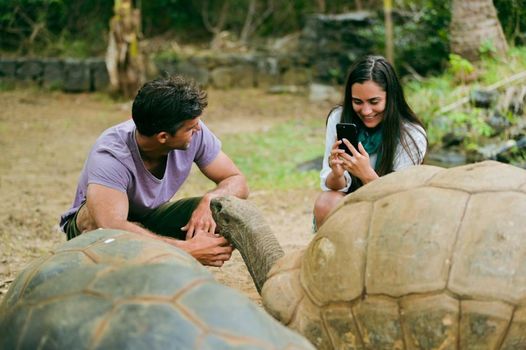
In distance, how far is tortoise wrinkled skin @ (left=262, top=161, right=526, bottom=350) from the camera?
2318 millimetres

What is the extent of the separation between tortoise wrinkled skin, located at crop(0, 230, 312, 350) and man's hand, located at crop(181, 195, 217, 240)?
1.22 meters

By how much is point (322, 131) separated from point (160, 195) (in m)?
5.06

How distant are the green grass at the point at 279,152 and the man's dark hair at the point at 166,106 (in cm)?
300

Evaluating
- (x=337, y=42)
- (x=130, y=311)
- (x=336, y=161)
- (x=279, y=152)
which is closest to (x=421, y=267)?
(x=130, y=311)

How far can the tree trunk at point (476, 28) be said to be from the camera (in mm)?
8008

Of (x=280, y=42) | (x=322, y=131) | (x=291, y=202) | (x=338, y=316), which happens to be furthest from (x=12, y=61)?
(x=338, y=316)

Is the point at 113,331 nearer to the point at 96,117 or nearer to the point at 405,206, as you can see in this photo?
the point at 405,206

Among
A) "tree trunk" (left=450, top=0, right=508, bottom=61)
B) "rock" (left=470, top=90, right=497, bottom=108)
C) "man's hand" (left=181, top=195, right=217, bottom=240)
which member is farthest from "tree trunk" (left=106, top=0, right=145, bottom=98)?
"man's hand" (left=181, top=195, right=217, bottom=240)

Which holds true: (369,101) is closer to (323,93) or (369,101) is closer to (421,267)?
(421,267)

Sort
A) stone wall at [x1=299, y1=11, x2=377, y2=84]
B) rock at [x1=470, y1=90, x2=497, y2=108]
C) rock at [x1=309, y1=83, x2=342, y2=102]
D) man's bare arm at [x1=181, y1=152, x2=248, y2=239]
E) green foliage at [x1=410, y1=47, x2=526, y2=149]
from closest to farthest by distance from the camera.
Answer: man's bare arm at [x1=181, y1=152, x2=248, y2=239] → green foliage at [x1=410, y1=47, x2=526, y2=149] → rock at [x1=470, y1=90, x2=497, y2=108] → rock at [x1=309, y1=83, x2=342, y2=102] → stone wall at [x1=299, y1=11, x2=377, y2=84]

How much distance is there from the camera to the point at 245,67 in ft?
38.3

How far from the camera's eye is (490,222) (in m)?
2.36

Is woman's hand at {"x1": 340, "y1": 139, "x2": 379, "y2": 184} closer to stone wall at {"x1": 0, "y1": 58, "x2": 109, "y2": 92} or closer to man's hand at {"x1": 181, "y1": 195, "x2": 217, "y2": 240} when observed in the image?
man's hand at {"x1": 181, "y1": 195, "x2": 217, "y2": 240}

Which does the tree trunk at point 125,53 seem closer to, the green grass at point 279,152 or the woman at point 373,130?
the green grass at point 279,152
